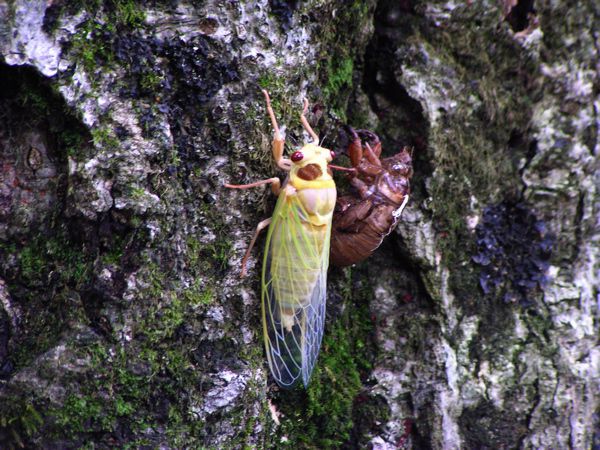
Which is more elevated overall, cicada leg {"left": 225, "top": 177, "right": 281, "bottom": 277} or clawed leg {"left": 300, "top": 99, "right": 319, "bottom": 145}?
clawed leg {"left": 300, "top": 99, "right": 319, "bottom": 145}

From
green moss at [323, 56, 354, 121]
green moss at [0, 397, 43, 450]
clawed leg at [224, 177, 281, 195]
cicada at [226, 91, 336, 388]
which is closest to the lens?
green moss at [0, 397, 43, 450]

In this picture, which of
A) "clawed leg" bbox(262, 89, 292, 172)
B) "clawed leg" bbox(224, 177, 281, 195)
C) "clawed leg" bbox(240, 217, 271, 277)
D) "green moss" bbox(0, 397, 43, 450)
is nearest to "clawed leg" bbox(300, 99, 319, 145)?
"clawed leg" bbox(262, 89, 292, 172)

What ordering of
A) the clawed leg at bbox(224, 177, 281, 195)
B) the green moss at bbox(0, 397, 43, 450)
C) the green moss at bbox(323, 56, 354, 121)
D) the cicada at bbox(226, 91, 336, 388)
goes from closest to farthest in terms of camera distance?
the green moss at bbox(0, 397, 43, 450) → the clawed leg at bbox(224, 177, 281, 195) → the cicada at bbox(226, 91, 336, 388) → the green moss at bbox(323, 56, 354, 121)

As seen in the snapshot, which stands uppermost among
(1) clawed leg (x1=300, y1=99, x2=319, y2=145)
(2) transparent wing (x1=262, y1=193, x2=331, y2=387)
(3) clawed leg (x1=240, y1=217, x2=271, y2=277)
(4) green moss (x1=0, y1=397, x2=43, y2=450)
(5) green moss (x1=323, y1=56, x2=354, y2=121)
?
(5) green moss (x1=323, y1=56, x2=354, y2=121)

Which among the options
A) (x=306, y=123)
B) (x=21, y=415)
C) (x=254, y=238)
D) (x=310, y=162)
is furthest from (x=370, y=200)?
(x=21, y=415)

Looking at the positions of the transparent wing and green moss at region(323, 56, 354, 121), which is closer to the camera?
the transparent wing

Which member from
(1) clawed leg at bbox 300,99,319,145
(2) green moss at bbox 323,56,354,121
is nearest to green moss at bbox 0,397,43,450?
(1) clawed leg at bbox 300,99,319,145

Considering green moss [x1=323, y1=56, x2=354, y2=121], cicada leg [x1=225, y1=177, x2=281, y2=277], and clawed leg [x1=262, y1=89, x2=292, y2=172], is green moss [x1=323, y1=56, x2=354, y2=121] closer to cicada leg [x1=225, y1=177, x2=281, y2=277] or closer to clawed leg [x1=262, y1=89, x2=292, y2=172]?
clawed leg [x1=262, y1=89, x2=292, y2=172]
